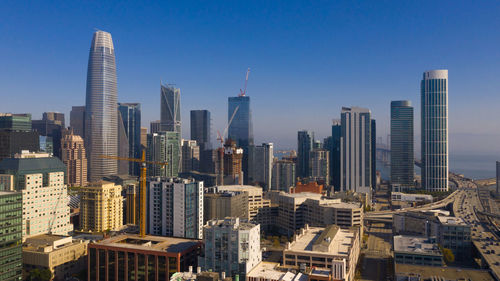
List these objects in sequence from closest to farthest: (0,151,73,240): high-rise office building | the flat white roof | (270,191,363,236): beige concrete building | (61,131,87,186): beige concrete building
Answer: the flat white roof, (0,151,73,240): high-rise office building, (270,191,363,236): beige concrete building, (61,131,87,186): beige concrete building

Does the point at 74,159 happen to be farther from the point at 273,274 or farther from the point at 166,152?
the point at 273,274

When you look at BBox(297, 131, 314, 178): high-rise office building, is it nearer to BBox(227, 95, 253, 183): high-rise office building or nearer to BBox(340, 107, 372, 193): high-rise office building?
BBox(227, 95, 253, 183): high-rise office building

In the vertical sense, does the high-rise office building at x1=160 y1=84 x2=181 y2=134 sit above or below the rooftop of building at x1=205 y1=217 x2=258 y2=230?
above

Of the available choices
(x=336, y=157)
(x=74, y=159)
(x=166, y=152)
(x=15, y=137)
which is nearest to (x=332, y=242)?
(x=15, y=137)

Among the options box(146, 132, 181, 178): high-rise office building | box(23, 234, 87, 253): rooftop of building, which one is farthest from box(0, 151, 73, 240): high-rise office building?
box(146, 132, 181, 178): high-rise office building

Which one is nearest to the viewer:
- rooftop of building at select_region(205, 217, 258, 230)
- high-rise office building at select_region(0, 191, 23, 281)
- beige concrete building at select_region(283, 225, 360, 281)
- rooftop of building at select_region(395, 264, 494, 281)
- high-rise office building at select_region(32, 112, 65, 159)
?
rooftop of building at select_region(395, 264, 494, 281)

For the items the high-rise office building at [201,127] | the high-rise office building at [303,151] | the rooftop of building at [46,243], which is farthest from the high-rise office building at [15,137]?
the high-rise office building at [201,127]

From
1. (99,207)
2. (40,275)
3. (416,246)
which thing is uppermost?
(99,207)
